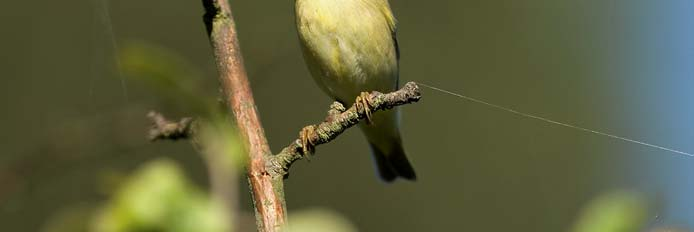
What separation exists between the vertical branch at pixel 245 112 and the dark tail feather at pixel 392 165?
73.4 inches

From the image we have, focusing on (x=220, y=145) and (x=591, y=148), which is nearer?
(x=220, y=145)

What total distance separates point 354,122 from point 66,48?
461cm

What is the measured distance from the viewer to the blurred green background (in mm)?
4574

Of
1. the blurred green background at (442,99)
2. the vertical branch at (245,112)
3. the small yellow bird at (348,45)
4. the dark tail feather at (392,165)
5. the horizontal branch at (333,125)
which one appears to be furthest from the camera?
the blurred green background at (442,99)

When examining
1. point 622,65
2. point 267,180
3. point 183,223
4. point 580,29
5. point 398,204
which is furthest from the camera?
point 580,29

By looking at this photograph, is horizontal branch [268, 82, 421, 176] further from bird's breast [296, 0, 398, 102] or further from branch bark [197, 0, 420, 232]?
bird's breast [296, 0, 398, 102]

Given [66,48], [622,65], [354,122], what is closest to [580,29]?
[622,65]

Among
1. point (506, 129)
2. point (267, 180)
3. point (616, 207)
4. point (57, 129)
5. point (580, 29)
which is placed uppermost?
point (580, 29)

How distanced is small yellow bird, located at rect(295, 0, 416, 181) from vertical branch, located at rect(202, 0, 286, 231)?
1.06 metres

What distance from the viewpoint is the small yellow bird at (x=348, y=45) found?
88.7 inches

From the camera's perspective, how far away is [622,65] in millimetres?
6270

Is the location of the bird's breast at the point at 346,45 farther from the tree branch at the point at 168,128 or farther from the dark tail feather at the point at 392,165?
the tree branch at the point at 168,128

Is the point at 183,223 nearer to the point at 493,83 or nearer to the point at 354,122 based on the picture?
the point at 354,122

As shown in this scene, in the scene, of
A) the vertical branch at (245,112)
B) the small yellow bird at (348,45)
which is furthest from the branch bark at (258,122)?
the small yellow bird at (348,45)
